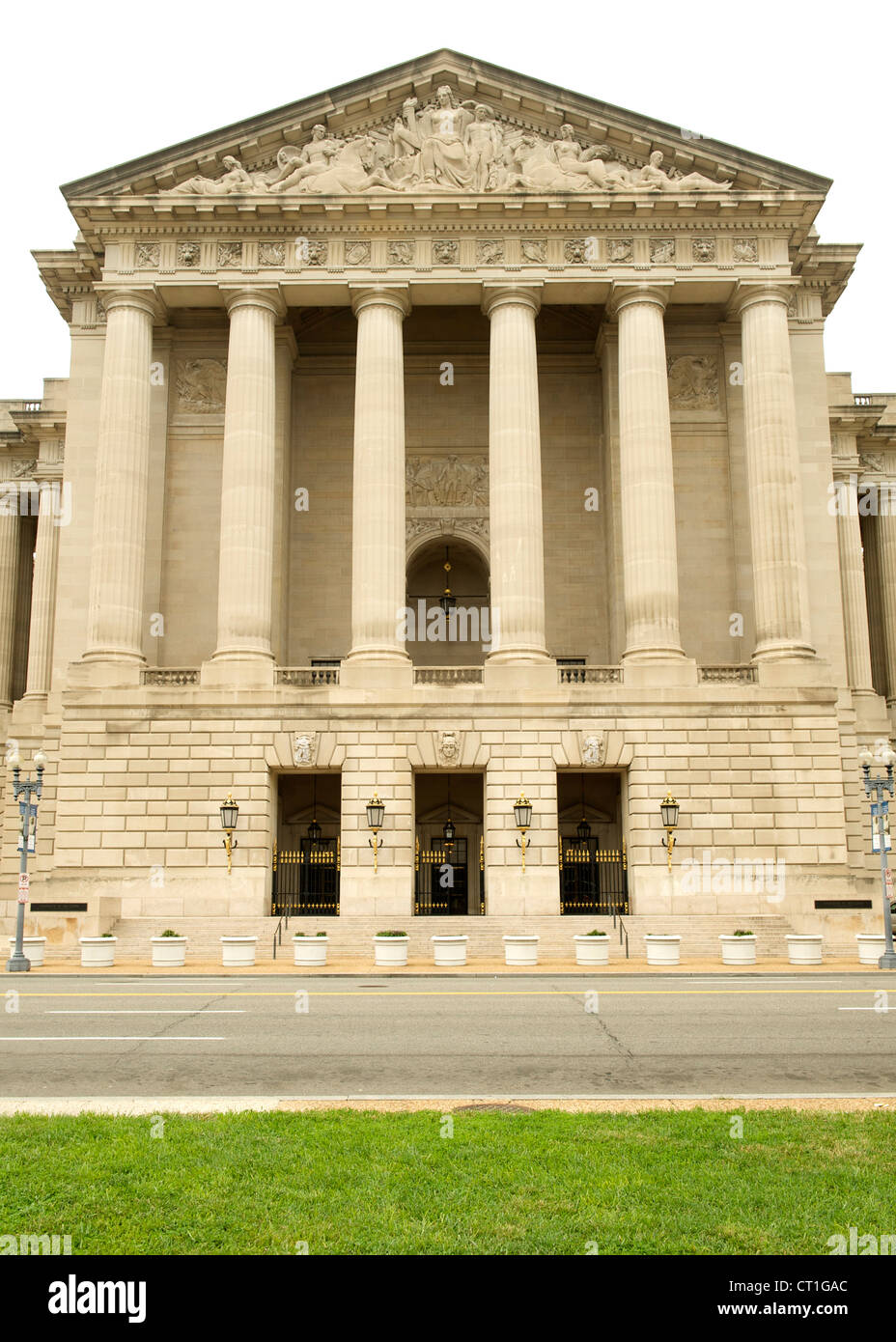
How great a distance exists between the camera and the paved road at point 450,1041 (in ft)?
43.9

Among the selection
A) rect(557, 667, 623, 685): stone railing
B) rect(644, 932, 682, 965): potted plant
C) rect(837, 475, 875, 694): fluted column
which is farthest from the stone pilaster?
rect(837, 475, 875, 694): fluted column

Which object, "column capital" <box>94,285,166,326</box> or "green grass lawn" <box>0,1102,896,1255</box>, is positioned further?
"column capital" <box>94,285,166,326</box>

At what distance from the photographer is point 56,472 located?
6253 cm

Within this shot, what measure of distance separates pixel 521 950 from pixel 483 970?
161cm

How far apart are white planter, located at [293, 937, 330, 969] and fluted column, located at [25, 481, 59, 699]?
30.5 meters

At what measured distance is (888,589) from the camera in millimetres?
65188

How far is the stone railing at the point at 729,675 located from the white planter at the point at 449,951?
17082 millimetres

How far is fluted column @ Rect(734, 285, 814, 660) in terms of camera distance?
44.1 meters

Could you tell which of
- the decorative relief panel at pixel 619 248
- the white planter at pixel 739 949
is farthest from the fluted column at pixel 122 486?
the white planter at pixel 739 949

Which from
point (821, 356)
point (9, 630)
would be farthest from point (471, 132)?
point (9, 630)

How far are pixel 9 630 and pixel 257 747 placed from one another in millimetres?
29918

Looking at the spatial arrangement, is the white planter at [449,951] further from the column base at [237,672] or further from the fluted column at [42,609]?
the fluted column at [42,609]

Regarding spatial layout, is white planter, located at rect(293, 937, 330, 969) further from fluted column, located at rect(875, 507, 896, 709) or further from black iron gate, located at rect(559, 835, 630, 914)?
fluted column, located at rect(875, 507, 896, 709)

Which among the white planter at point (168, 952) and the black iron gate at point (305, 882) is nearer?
the white planter at point (168, 952)
